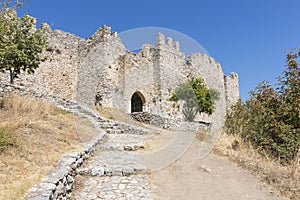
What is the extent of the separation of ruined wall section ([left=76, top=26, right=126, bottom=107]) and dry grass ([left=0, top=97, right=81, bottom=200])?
6.28m

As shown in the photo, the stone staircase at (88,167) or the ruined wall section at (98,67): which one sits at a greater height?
the ruined wall section at (98,67)

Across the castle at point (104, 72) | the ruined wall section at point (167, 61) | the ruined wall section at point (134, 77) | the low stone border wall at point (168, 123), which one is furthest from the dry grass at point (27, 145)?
the ruined wall section at point (167, 61)

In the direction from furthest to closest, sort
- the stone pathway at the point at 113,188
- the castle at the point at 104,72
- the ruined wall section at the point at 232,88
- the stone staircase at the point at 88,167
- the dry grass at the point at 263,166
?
the ruined wall section at the point at 232,88
the castle at the point at 104,72
the dry grass at the point at 263,166
the stone pathway at the point at 113,188
the stone staircase at the point at 88,167

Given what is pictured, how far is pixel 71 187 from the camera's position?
3.21m

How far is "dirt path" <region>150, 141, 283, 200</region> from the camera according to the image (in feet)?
11.1

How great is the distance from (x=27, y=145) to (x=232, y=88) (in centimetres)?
2313

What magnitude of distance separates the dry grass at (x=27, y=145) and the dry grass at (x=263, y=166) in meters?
3.52

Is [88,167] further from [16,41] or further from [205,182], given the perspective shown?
[16,41]

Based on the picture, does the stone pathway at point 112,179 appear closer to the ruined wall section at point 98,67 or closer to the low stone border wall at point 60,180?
the low stone border wall at point 60,180

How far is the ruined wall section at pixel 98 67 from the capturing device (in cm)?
1346

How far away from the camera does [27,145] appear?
4133 millimetres

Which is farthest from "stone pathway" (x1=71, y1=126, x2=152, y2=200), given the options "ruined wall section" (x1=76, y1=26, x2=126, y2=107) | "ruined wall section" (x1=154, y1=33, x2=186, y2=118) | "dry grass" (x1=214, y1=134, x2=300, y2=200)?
"ruined wall section" (x1=154, y1=33, x2=186, y2=118)

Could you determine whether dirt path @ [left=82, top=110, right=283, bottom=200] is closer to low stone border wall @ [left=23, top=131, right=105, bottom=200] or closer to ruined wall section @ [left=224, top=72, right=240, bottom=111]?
low stone border wall @ [left=23, top=131, right=105, bottom=200]

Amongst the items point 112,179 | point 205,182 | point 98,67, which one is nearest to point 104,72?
point 98,67
